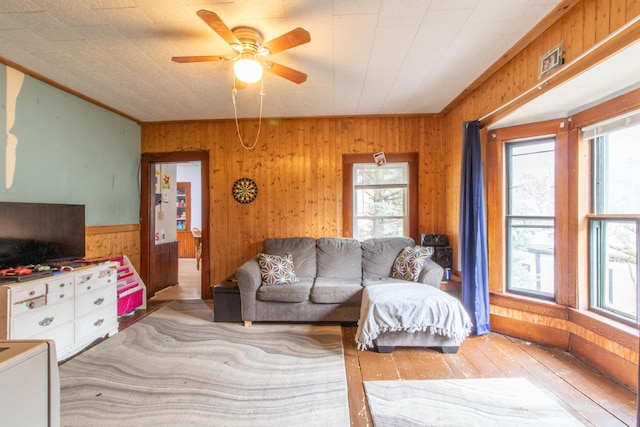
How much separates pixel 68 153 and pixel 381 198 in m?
3.86

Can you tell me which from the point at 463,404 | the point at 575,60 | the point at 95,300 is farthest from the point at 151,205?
the point at 575,60

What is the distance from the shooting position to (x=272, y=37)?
2.22m

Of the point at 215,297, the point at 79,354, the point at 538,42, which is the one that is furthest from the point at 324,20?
the point at 79,354

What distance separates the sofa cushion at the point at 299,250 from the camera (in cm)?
370

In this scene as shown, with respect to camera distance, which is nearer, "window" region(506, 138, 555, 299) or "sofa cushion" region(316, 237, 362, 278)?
"window" region(506, 138, 555, 299)

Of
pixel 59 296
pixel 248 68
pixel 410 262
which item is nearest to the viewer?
pixel 248 68

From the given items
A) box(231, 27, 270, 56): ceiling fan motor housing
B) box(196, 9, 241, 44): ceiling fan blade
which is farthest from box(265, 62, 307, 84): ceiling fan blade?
box(196, 9, 241, 44): ceiling fan blade

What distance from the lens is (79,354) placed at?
8.34 ft

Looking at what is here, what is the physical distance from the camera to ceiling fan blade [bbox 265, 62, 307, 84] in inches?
87.4

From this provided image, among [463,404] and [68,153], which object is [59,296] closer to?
[68,153]

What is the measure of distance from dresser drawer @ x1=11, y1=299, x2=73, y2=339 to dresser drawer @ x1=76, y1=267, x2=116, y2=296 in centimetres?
15

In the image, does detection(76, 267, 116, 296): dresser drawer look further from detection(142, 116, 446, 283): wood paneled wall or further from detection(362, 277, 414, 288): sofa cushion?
detection(362, 277, 414, 288): sofa cushion

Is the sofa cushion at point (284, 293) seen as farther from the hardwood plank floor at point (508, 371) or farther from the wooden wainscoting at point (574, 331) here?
the wooden wainscoting at point (574, 331)

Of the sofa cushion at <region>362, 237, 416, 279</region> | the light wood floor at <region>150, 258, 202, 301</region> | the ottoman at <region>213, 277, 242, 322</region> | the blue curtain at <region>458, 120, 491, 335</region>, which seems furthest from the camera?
the light wood floor at <region>150, 258, 202, 301</region>
